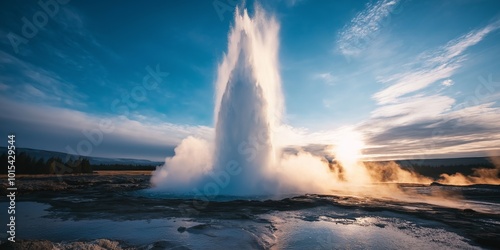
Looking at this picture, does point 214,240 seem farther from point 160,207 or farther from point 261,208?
point 160,207

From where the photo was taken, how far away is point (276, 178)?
82.4ft

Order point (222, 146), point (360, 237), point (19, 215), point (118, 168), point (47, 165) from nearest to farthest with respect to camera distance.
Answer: point (360, 237) → point (19, 215) → point (222, 146) → point (47, 165) → point (118, 168)

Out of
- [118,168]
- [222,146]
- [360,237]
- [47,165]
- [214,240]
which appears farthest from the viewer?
[118,168]

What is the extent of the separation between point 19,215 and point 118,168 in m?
106

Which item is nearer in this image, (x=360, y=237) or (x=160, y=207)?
(x=360, y=237)

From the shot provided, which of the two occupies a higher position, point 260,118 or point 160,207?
point 260,118

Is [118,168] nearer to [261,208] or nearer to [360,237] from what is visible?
[261,208]

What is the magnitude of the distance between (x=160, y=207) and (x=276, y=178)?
525 inches

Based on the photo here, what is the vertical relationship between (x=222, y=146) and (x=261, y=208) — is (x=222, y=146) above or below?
above

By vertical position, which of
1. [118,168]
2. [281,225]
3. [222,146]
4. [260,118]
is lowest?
[118,168]

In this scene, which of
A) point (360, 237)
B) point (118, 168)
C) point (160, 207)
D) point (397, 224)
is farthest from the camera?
point (118, 168)

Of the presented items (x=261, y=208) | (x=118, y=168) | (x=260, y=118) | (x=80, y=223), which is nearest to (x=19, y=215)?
(x=80, y=223)

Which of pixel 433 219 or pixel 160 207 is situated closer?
pixel 433 219

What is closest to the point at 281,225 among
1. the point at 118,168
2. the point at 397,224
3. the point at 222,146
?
the point at 397,224
